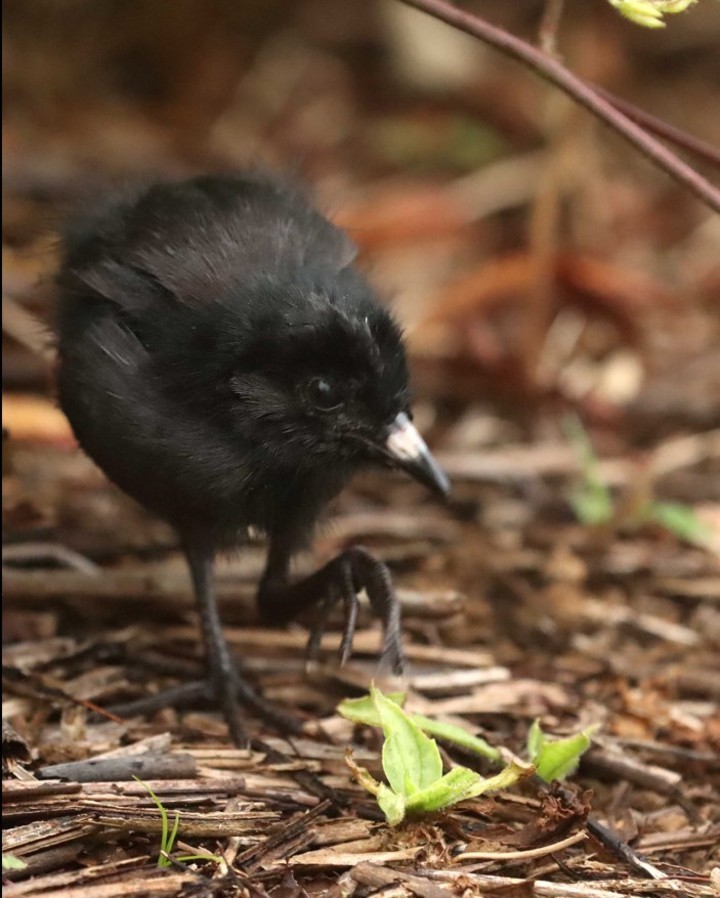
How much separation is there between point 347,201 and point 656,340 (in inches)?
65.7

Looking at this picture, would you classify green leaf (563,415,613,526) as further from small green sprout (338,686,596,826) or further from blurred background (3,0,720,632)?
small green sprout (338,686,596,826)

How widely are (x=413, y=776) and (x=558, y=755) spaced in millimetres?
375

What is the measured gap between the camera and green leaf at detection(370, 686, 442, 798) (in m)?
2.35

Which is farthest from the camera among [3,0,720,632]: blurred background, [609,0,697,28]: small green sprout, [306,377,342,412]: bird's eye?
[3,0,720,632]: blurred background

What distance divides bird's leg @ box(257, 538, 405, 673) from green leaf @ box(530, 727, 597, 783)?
37 cm

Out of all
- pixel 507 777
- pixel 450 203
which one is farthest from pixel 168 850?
pixel 450 203

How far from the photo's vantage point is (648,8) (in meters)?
2.26

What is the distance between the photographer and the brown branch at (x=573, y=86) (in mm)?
2525

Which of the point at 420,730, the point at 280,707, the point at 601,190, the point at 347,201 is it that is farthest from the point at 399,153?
the point at 420,730

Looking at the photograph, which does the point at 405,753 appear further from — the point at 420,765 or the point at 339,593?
the point at 339,593

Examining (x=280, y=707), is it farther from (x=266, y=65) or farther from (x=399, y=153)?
(x=266, y=65)

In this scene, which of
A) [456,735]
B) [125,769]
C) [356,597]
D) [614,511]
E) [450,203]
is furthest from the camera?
[450,203]

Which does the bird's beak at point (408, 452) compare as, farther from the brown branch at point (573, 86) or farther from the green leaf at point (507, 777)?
the brown branch at point (573, 86)

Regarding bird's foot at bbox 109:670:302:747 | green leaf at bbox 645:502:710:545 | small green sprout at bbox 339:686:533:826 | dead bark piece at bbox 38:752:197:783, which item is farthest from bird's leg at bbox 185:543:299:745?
green leaf at bbox 645:502:710:545
